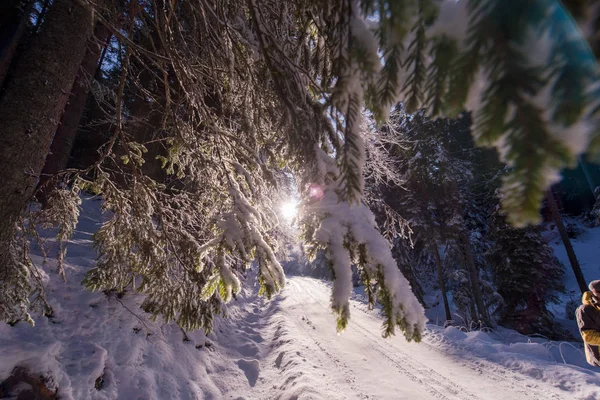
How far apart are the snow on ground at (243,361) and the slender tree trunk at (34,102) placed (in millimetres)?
1652

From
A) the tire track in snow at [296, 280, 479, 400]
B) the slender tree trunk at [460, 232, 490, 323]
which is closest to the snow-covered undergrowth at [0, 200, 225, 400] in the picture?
the tire track in snow at [296, 280, 479, 400]

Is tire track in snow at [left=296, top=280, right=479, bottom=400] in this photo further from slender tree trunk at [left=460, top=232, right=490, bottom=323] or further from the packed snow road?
slender tree trunk at [left=460, top=232, right=490, bottom=323]

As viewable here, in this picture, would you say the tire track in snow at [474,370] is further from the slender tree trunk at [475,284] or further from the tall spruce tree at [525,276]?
the tall spruce tree at [525,276]

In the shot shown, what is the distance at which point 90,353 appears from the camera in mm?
3631

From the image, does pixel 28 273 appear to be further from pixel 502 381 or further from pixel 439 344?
pixel 439 344

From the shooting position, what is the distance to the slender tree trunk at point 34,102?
8.43 ft

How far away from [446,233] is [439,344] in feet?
23.9

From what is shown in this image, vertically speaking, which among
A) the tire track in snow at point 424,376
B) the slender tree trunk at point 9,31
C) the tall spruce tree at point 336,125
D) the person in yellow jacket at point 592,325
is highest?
the slender tree trunk at point 9,31

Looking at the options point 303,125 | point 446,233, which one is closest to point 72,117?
point 303,125

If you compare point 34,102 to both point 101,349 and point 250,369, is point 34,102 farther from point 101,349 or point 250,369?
point 250,369

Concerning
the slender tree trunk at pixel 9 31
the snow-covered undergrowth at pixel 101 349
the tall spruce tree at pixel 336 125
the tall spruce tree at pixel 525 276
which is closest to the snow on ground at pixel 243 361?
the snow-covered undergrowth at pixel 101 349

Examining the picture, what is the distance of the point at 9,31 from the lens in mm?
5023

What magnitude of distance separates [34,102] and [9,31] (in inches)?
166

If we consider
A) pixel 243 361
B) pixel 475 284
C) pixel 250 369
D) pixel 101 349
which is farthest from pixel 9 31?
pixel 475 284
